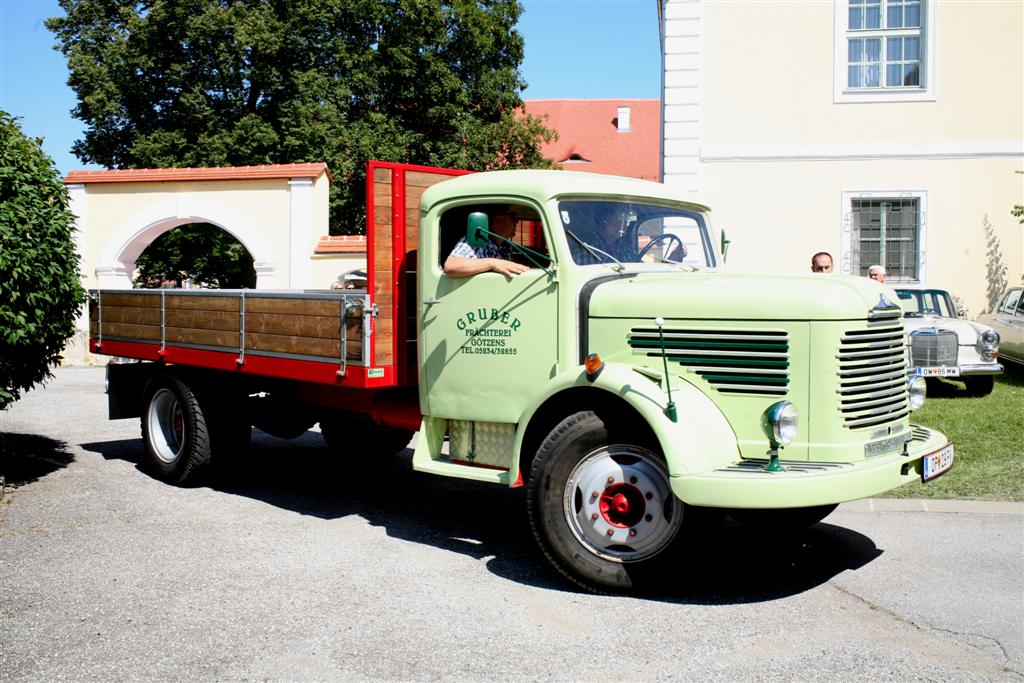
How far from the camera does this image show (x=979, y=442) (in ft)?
30.2

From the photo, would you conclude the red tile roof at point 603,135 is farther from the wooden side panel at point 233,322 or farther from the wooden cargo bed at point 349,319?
the wooden cargo bed at point 349,319

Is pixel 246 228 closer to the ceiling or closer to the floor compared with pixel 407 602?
closer to the ceiling

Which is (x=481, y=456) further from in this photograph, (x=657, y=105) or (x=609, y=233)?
(x=657, y=105)

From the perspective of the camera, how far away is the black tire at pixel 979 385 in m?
→ 12.9

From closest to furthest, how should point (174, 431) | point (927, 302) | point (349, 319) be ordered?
point (349, 319) < point (174, 431) < point (927, 302)

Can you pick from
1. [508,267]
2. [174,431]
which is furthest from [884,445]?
[174,431]

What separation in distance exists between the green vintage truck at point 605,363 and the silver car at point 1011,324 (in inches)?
374

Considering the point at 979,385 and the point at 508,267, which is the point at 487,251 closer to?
the point at 508,267

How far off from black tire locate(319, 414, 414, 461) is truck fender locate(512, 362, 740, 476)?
354cm

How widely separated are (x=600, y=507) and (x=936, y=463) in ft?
5.95

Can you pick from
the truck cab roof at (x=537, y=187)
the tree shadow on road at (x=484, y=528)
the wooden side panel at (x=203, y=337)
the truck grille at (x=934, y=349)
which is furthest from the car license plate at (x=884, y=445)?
the truck grille at (x=934, y=349)

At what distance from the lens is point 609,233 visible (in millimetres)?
5922

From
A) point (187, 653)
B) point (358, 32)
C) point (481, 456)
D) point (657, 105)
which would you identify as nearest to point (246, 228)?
point (481, 456)

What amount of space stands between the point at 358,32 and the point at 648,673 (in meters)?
36.3
